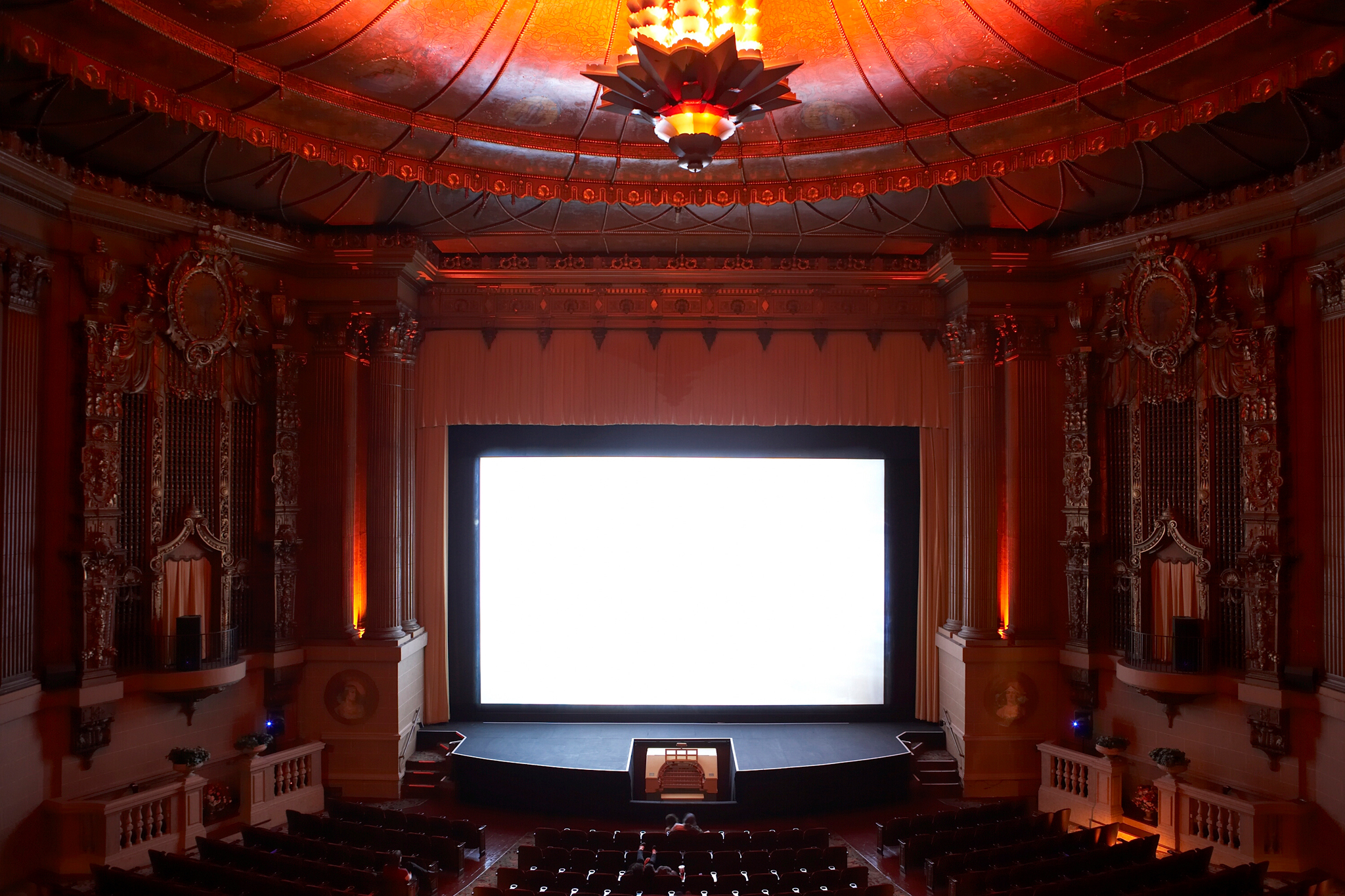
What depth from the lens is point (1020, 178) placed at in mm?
11492

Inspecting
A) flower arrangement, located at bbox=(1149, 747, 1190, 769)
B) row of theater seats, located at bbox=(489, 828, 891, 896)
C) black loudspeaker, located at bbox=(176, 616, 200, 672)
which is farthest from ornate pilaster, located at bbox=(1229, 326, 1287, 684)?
black loudspeaker, located at bbox=(176, 616, 200, 672)

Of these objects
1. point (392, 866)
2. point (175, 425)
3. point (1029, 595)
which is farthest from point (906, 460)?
point (175, 425)

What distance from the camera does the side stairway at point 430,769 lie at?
13.1 metres

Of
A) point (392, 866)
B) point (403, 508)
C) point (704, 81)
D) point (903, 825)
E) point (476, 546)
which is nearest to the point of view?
point (704, 81)

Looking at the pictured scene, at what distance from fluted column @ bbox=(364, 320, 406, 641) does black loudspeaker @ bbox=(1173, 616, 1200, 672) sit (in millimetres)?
10627

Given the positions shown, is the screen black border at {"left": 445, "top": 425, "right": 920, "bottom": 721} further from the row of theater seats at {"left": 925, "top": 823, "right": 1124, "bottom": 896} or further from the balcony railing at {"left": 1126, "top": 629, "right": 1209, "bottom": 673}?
the row of theater seats at {"left": 925, "top": 823, "right": 1124, "bottom": 896}

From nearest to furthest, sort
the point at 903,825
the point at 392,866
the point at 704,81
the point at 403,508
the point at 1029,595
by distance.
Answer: the point at 704,81 < the point at 392,866 < the point at 903,825 < the point at 1029,595 < the point at 403,508

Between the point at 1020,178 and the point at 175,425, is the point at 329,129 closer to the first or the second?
the point at 175,425

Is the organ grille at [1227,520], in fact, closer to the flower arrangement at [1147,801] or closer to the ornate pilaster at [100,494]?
the flower arrangement at [1147,801]

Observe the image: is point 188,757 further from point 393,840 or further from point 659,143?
point 659,143

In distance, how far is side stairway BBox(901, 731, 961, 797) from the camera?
43.3ft

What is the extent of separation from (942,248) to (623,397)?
5.47 metres

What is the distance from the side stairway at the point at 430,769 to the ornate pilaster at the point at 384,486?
1903 mm

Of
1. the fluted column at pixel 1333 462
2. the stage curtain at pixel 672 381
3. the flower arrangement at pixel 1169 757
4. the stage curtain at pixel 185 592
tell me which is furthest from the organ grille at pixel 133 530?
the fluted column at pixel 1333 462
